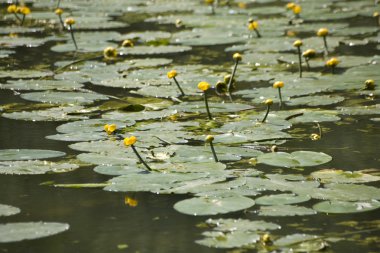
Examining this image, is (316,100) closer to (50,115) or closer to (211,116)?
(211,116)

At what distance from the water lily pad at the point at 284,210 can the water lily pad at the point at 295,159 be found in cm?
37

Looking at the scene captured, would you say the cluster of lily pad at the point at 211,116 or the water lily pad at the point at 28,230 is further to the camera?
the cluster of lily pad at the point at 211,116


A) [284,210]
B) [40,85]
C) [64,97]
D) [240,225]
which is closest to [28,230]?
[240,225]

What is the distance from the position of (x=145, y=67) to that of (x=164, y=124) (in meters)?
1.14

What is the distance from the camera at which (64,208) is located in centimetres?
233

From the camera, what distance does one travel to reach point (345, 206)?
7.47 feet

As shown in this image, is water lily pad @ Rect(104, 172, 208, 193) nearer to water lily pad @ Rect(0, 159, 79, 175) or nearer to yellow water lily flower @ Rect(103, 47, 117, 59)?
water lily pad @ Rect(0, 159, 79, 175)

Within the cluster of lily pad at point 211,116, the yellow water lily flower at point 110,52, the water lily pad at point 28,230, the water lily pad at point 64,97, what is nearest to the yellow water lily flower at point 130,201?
the cluster of lily pad at point 211,116

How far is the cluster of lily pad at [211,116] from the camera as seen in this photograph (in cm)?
233

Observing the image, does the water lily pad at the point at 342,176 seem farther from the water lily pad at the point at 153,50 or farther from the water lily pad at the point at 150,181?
the water lily pad at the point at 153,50

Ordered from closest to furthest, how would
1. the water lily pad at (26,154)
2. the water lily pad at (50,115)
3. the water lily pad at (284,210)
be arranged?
the water lily pad at (284,210), the water lily pad at (26,154), the water lily pad at (50,115)

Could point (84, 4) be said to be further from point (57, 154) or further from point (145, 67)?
point (57, 154)

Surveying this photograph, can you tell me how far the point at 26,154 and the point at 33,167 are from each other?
131mm

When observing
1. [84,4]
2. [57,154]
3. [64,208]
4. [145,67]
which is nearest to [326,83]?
[145,67]
